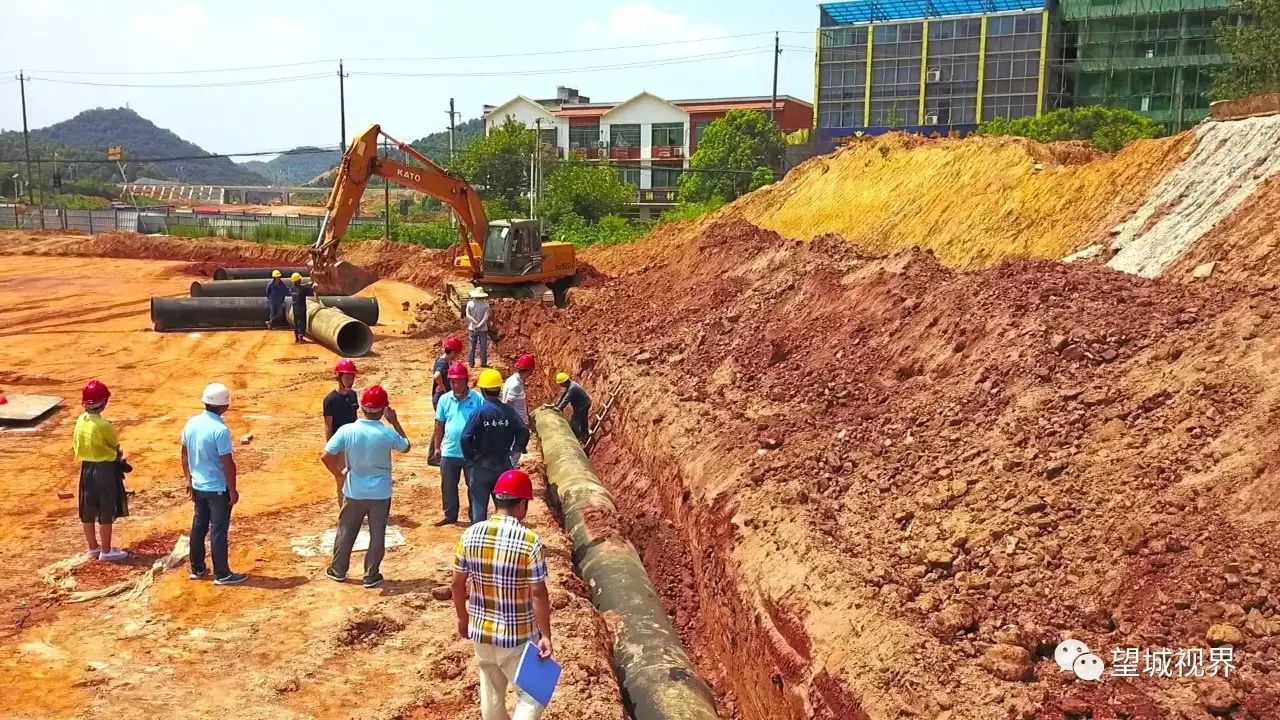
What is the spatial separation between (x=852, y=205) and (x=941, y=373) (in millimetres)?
12338

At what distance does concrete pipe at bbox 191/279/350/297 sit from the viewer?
26.4 meters

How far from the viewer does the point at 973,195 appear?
1808cm

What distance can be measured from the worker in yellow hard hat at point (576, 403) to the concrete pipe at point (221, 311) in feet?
35.5

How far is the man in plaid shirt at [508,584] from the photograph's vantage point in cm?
514

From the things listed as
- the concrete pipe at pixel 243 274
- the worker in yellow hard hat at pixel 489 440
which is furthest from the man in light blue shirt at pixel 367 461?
the concrete pipe at pixel 243 274

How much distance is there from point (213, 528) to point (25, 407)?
8650 mm

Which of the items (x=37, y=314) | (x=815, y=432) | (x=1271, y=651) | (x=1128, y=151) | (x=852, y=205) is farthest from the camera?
(x=37, y=314)

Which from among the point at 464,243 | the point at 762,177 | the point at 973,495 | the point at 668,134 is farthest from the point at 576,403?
the point at 668,134

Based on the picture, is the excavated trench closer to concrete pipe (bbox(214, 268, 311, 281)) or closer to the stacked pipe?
the stacked pipe

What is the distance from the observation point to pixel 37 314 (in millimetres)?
26422

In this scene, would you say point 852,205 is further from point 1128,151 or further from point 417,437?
point 417,437

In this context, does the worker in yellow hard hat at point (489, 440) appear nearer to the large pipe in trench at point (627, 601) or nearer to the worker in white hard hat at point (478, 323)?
the large pipe in trench at point (627, 601)

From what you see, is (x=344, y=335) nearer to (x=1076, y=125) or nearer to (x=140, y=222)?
(x=1076, y=125)

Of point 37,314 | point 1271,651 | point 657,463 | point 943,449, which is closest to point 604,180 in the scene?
point 37,314
